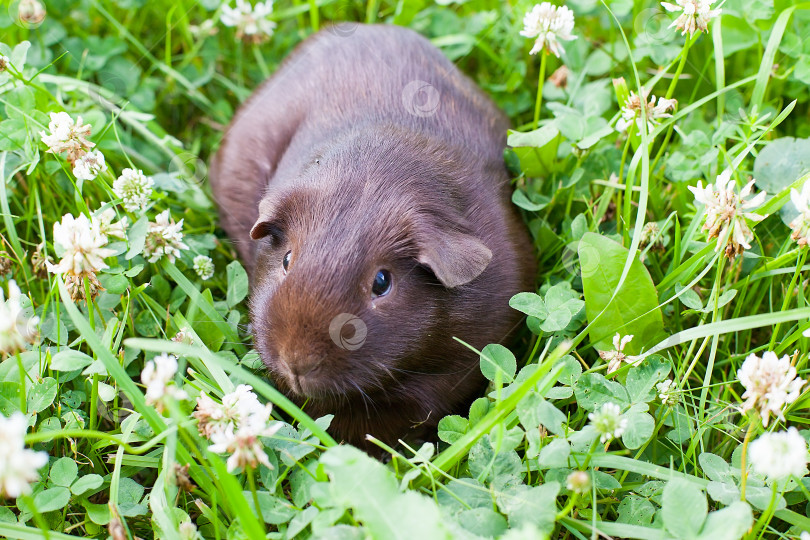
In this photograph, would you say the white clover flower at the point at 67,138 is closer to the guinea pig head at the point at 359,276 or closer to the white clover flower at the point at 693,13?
the guinea pig head at the point at 359,276

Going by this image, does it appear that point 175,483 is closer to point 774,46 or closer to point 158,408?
point 158,408

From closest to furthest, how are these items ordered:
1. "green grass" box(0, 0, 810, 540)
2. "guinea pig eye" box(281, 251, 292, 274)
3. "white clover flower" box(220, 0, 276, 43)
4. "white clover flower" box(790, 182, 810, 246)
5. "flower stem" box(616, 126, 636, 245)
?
"green grass" box(0, 0, 810, 540) → "white clover flower" box(790, 182, 810, 246) → "guinea pig eye" box(281, 251, 292, 274) → "flower stem" box(616, 126, 636, 245) → "white clover flower" box(220, 0, 276, 43)

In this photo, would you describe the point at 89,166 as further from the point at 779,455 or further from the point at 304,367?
the point at 779,455

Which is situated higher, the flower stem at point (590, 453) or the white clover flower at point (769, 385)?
the white clover flower at point (769, 385)

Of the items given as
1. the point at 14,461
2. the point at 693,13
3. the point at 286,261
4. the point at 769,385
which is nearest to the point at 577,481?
the point at 769,385

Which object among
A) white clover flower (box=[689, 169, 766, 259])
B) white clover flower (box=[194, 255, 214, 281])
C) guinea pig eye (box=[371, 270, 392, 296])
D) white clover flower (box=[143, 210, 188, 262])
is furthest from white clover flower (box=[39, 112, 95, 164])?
white clover flower (box=[689, 169, 766, 259])

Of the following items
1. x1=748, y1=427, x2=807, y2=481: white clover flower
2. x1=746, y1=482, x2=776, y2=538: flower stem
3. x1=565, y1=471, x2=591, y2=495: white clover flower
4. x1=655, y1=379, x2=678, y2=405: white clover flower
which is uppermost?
x1=748, y1=427, x2=807, y2=481: white clover flower

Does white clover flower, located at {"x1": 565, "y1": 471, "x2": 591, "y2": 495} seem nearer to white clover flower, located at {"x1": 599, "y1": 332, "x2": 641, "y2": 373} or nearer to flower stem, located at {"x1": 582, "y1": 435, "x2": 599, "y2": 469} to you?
flower stem, located at {"x1": 582, "y1": 435, "x2": 599, "y2": 469}

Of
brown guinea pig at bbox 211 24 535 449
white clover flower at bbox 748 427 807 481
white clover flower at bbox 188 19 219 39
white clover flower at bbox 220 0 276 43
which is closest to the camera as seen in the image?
white clover flower at bbox 748 427 807 481

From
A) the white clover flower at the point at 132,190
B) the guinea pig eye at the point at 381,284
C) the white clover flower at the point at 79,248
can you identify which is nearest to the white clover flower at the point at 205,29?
the white clover flower at the point at 132,190
